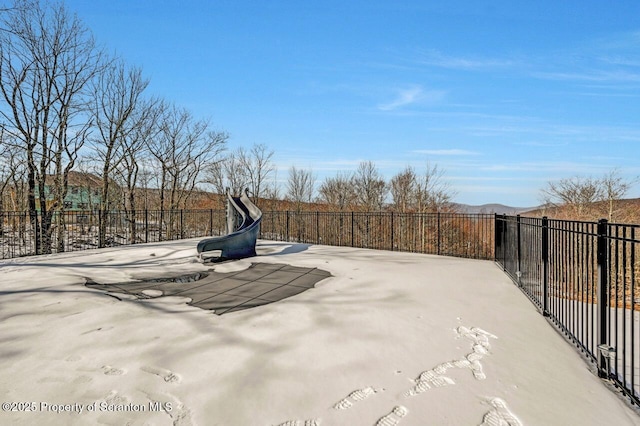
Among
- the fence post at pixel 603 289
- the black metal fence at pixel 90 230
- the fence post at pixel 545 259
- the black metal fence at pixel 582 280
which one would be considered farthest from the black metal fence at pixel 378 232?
the fence post at pixel 603 289

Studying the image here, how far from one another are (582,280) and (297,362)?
368 centimetres

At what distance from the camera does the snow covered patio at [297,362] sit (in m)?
2.12

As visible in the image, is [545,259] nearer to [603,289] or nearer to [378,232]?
[603,289]

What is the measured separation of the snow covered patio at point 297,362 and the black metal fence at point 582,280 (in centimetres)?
25

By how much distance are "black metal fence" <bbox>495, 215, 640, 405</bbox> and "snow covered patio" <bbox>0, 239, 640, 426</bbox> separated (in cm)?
25

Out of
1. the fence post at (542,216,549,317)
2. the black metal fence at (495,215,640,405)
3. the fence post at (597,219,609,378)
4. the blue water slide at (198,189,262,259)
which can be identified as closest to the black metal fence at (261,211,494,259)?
the blue water slide at (198,189,262,259)

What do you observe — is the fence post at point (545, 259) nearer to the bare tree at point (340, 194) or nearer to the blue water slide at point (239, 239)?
the blue water slide at point (239, 239)

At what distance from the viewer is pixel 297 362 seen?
9.16 feet

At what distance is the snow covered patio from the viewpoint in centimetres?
212

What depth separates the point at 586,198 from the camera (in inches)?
744

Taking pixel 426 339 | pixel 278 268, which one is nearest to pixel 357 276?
pixel 278 268

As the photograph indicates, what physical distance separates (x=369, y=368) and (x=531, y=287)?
12.8 feet

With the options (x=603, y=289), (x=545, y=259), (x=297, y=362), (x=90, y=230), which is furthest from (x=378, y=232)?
(x=297, y=362)

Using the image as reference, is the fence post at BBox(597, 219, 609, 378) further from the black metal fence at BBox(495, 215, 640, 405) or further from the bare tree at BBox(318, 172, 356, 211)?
the bare tree at BBox(318, 172, 356, 211)
